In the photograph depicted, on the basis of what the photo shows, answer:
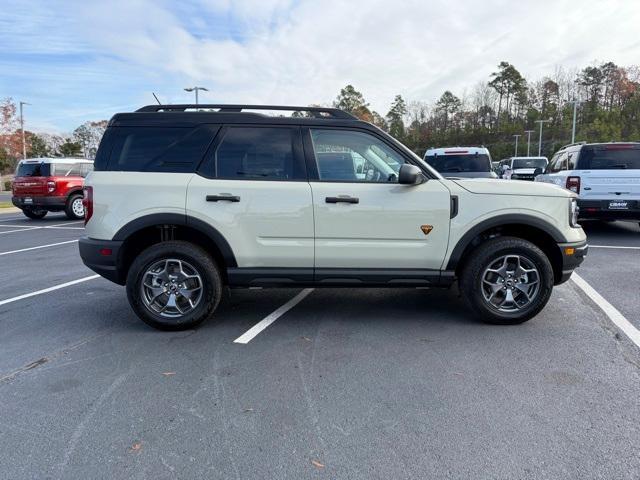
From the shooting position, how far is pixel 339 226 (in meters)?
4.30

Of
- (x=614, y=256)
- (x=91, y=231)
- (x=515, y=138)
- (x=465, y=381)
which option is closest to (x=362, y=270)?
(x=465, y=381)

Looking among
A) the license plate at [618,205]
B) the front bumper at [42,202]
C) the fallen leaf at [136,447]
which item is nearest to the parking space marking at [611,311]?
the license plate at [618,205]

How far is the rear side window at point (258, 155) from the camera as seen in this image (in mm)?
4355

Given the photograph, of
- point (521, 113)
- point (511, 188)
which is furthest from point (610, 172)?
point (521, 113)

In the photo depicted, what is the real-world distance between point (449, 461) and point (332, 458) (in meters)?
0.61

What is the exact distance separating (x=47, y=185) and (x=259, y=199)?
12714mm

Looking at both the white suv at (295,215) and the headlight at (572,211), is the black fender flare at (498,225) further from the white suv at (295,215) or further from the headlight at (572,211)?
the headlight at (572,211)

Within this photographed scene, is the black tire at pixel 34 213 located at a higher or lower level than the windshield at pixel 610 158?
lower

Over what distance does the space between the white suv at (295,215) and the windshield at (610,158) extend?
569cm

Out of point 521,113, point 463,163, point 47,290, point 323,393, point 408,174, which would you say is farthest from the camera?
point 521,113

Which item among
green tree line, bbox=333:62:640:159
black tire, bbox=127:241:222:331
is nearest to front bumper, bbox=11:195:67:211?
black tire, bbox=127:241:222:331

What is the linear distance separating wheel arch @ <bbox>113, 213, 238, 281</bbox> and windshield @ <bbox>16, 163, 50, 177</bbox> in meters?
11.9

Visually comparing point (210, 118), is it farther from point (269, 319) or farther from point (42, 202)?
point (42, 202)

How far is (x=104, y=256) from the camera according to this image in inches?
172
